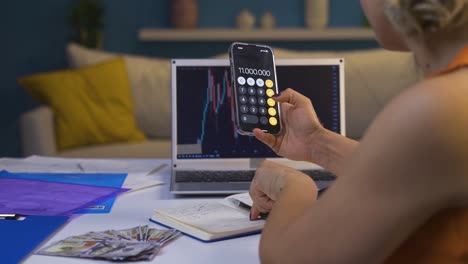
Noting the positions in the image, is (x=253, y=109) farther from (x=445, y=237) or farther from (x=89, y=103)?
(x=89, y=103)

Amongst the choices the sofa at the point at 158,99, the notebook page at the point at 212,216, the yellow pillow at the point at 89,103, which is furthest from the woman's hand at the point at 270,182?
the yellow pillow at the point at 89,103

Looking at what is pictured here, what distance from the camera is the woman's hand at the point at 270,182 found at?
1.02m

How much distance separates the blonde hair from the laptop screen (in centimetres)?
95

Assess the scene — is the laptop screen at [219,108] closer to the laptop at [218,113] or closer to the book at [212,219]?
the laptop at [218,113]

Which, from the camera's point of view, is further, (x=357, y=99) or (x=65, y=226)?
(x=357, y=99)

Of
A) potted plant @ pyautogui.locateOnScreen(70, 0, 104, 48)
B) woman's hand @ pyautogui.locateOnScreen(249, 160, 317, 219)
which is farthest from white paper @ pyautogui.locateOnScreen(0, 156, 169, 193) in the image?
potted plant @ pyautogui.locateOnScreen(70, 0, 104, 48)

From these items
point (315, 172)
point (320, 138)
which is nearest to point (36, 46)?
point (315, 172)

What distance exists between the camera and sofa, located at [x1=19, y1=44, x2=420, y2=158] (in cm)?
318

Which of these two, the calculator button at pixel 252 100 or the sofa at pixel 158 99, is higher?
the calculator button at pixel 252 100

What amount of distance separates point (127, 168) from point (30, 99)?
2781mm

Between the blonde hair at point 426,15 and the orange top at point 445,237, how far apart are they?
0.04 m

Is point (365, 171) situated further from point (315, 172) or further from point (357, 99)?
point (357, 99)

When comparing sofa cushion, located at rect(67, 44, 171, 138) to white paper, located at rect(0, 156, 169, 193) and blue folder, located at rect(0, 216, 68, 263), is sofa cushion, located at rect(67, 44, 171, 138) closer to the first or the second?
white paper, located at rect(0, 156, 169, 193)

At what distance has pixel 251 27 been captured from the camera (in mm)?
4398
